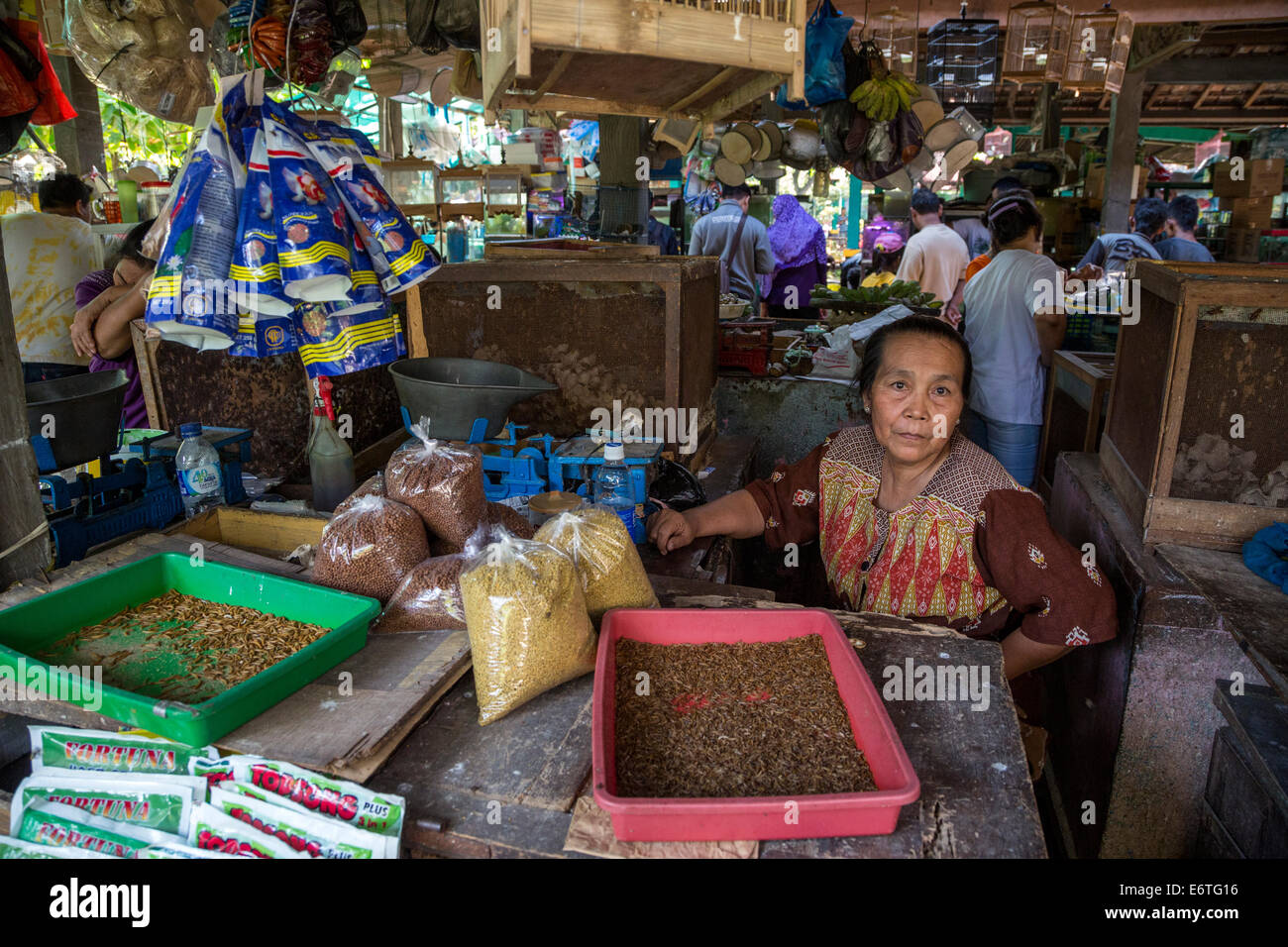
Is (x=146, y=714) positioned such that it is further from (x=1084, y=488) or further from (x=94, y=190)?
(x=94, y=190)

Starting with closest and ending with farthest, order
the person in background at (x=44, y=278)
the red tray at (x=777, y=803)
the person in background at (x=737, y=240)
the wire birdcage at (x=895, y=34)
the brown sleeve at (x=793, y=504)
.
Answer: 1. the red tray at (x=777, y=803)
2. the brown sleeve at (x=793, y=504)
3. the person in background at (x=44, y=278)
4. the wire birdcage at (x=895, y=34)
5. the person in background at (x=737, y=240)

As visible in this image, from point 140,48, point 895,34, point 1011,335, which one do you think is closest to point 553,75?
point 140,48

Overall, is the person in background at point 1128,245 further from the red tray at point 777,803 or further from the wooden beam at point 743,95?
the red tray at point 777,803

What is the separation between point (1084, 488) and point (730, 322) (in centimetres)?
215

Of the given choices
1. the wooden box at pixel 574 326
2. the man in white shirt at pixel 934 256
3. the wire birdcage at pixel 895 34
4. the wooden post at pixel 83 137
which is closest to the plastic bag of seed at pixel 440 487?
the wooden box at pixel 574 326

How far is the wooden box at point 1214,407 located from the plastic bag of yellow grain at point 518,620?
1.56m

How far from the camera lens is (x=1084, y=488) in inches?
104

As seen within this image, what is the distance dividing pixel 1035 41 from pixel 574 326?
3441mm

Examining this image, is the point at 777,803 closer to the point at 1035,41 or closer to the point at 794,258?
the point at 1035,41

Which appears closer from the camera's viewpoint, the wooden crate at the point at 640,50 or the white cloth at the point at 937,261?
the wooden crate at the point at 640,50

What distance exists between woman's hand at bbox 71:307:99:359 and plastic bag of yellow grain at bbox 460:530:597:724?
2.64 meters

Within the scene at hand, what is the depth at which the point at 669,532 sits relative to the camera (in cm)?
217

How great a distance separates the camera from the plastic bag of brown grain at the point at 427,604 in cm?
153
